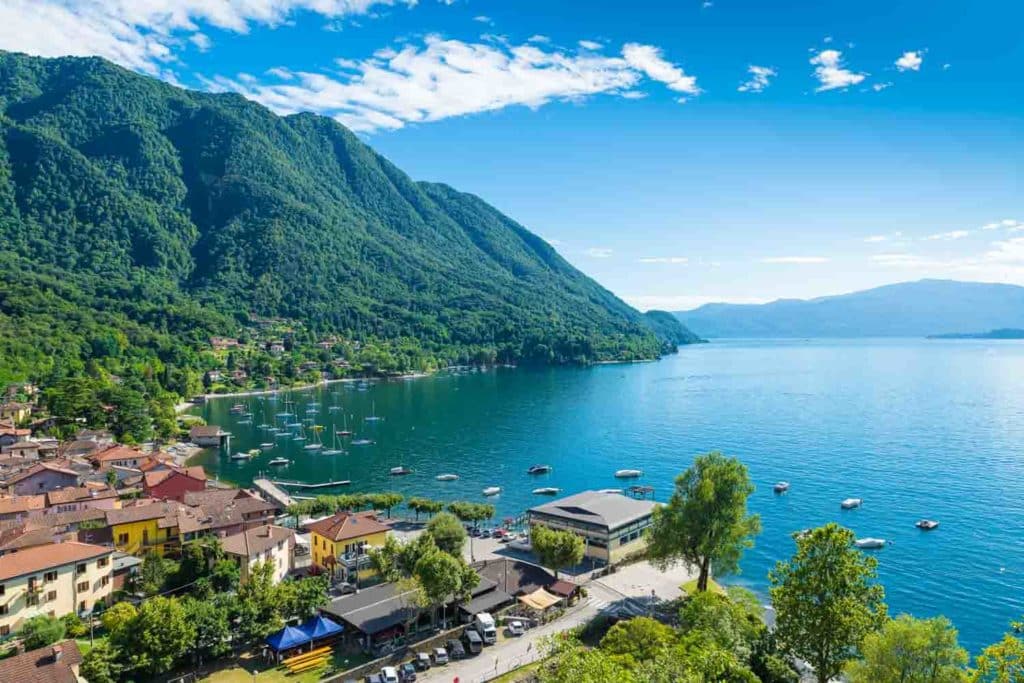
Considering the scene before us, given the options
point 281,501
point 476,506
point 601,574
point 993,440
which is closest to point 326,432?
point 281,501

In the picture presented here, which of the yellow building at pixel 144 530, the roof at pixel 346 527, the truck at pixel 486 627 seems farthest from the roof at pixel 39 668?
the roof at pixel 346 527

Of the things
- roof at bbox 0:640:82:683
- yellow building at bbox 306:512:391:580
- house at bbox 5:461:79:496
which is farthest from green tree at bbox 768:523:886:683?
house at bbox 5:461:79:496

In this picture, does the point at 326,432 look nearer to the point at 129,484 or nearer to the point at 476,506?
the point at 129,484

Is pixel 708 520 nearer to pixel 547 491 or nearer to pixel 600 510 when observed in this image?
pixel 600 510

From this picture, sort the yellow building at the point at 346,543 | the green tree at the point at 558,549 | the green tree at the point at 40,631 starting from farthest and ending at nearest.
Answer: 1. the yellow building at the point at 346,543
2. the green tree at the point at 558,549
3. the green tree at the point at 40,631

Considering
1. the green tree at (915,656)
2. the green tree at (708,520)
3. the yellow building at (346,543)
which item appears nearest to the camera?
the green tree at (915,656)

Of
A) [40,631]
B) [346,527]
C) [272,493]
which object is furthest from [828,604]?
[272,493]

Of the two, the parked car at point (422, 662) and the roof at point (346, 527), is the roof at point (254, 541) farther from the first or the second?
the parked car at point (422, 662)
